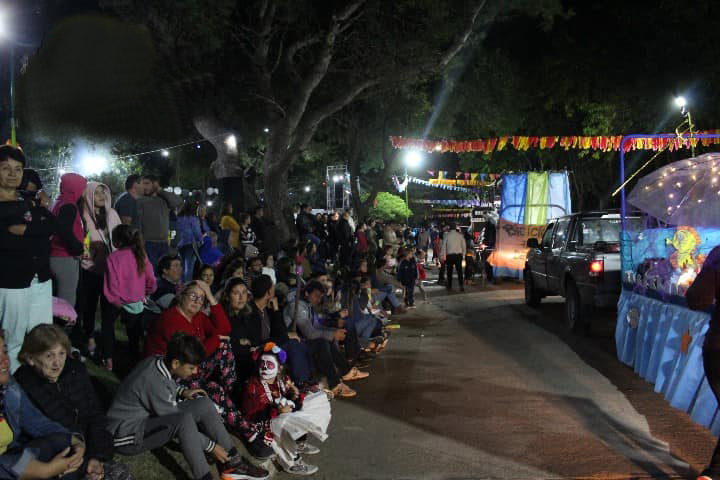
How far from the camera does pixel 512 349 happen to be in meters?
10.5

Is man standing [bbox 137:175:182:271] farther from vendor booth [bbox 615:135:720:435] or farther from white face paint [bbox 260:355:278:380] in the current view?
vendor booth [bbox 615:135:720:435]

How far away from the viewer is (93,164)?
25188mm

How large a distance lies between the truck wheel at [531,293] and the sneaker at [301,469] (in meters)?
10.3

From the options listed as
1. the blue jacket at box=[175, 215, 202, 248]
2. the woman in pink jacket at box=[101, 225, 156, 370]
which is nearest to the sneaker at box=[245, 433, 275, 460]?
the woman in pink jacket at box=[101, 225, 156, 370]

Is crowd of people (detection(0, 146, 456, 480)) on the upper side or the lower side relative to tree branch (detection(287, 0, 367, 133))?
lower

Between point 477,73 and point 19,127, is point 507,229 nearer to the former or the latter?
point 477,73

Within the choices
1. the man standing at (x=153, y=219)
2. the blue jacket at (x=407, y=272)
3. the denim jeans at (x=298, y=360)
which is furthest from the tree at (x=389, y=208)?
the denim jeans at (x=298, y=360)

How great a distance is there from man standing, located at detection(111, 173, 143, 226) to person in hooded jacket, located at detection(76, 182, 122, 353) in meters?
1.21

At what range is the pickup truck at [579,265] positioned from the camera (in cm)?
1060

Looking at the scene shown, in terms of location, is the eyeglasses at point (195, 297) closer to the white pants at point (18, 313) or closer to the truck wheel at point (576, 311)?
the white pants at point (18, 313)

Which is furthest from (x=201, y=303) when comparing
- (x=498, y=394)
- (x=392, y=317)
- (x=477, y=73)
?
(x=477, y=73)

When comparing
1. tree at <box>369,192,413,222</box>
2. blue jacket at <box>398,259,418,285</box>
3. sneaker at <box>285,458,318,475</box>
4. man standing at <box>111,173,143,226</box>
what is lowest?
sneaker at <box>285,458,318,475</box>

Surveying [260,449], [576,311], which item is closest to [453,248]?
[576,311]

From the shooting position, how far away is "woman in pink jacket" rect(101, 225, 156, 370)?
690 cm
